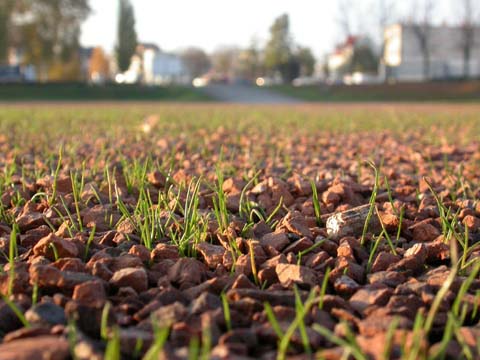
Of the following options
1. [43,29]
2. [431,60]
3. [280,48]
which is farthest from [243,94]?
[431,60]

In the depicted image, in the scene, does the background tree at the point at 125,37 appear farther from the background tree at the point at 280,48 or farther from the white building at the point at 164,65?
the white building at the point at 164,65

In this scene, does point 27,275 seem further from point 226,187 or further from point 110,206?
point 226,187

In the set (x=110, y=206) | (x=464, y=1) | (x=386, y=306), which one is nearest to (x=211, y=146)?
(x=110, y=206)

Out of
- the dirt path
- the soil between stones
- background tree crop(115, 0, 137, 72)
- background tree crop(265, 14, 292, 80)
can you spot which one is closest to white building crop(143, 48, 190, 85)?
background tree crop(265, 14, 292, 80)

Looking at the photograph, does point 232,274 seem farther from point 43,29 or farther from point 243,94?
point 43,29

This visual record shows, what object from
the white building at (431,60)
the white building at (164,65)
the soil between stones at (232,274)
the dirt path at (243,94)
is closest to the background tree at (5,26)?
the dirt path at (243,94)

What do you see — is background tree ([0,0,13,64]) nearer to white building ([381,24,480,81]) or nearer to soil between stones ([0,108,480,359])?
white building ([381,24,480,81])
